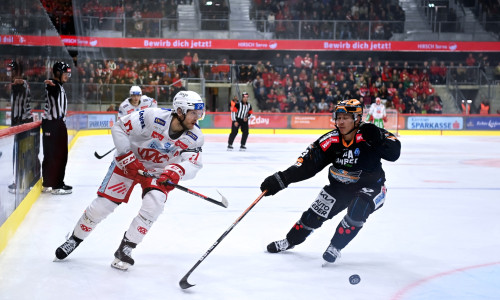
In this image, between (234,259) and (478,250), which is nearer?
(234,259)

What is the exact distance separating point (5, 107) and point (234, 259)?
258 centimetres

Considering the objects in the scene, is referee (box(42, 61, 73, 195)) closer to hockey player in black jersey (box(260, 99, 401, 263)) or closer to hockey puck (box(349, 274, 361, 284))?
hockey player in black jersey (box(260, 99, 401, 263))

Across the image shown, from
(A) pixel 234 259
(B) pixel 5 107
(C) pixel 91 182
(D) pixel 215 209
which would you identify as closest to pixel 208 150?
(C) pixel 91 182

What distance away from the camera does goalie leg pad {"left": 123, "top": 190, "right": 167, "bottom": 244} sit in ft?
12.9

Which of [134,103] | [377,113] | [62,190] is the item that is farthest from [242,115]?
[62,190]

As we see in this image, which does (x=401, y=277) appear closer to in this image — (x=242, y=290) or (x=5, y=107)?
(x=242, y=290)

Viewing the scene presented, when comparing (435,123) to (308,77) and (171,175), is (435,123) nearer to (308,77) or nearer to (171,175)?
(308,77)

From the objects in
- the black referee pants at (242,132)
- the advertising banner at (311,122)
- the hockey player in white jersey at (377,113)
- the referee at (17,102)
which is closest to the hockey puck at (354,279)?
the referee at (17,102)

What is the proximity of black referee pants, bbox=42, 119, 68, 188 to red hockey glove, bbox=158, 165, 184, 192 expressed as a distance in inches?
140

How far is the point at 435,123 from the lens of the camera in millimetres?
22344

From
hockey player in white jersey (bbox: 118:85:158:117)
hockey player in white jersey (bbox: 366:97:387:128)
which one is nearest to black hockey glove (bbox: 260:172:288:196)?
hockey player in white jersey (bbox: 118:85:158:117)

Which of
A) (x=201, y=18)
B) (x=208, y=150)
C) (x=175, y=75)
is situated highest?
(x=201, y=18)

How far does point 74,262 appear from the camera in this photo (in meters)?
4.17

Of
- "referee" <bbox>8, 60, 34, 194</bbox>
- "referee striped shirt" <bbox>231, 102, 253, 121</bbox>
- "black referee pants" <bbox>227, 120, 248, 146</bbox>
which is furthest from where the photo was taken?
"referee striped shirt" <bbox>231, 102, 253, 121</bbox>
